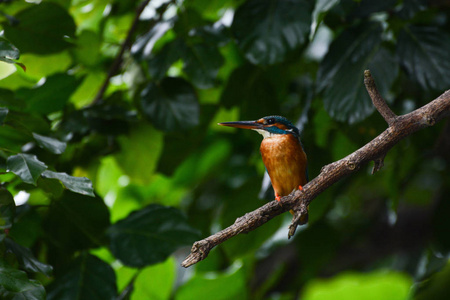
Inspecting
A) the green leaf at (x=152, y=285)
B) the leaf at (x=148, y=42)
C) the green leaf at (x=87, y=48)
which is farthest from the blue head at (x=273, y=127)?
the green leaf at (x=87, y=48)

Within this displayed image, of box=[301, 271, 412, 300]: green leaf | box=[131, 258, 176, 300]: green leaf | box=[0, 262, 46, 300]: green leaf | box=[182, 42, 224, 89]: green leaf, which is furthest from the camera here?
box=[131, 258, 176, 300]: green leaf

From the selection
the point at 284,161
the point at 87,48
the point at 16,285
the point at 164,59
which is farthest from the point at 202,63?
the point at 16,285

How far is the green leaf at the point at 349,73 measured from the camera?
1.33m

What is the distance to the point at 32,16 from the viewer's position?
144cm

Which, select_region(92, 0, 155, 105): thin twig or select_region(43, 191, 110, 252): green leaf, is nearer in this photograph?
select_region(43, 191, 110, 252): green leaf

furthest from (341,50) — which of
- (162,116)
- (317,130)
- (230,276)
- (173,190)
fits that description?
(173,190)

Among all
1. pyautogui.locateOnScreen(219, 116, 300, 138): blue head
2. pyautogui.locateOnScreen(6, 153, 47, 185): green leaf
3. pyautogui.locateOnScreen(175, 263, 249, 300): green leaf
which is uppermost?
pyautogui.locateOnScreen(6, 153, 47, 185): green leaf

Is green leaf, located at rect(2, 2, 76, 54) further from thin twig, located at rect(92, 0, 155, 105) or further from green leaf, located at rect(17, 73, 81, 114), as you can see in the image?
thin twig, located at rect(92, 0, 155, 105)

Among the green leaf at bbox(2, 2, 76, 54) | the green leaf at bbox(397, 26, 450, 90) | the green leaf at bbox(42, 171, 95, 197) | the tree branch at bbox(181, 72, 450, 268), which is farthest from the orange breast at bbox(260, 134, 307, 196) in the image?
the green leaf at bbox(2, 2, 76, 54)

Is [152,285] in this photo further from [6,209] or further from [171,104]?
[6,209]

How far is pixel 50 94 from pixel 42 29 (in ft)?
0.64

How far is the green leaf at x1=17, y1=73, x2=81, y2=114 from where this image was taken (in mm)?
1490

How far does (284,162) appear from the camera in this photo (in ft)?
3.09

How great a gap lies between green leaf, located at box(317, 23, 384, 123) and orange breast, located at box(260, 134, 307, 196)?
42 cm
